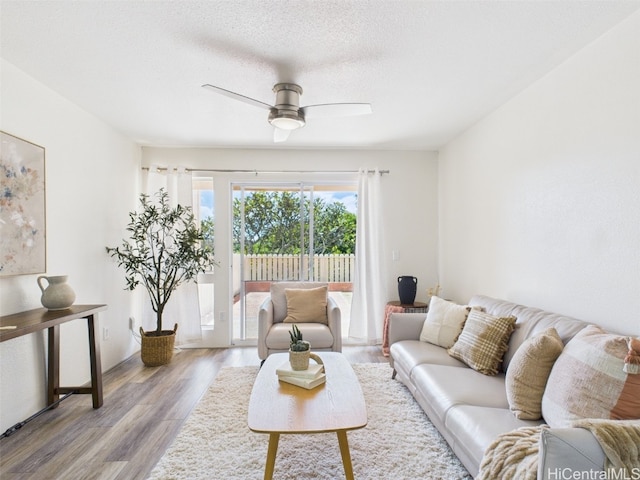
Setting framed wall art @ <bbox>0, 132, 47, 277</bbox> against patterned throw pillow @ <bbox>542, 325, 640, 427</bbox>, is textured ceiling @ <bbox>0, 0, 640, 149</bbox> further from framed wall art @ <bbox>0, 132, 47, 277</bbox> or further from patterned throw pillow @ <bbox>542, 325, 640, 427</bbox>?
patterned throw pillow @ <bbox>542, 325, 640, 427</bbox>

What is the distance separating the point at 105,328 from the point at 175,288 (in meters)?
0.76

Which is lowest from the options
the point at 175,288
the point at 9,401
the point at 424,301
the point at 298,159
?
the point at 9,401

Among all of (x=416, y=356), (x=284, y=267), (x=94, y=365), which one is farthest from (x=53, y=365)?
(x=416, y=356)

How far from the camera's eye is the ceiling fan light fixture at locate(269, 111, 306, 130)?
7.98 feet

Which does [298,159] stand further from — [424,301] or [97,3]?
[97,3]

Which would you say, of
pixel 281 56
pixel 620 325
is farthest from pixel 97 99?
pixel 620 325

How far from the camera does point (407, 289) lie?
13.1ft

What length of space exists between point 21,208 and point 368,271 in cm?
337

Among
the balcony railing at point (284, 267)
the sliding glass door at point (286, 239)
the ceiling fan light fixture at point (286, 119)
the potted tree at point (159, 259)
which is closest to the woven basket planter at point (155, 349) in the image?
the potted tree at point (159, 259)

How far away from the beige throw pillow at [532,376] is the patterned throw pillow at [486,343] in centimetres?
49

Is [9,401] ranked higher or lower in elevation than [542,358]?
lower

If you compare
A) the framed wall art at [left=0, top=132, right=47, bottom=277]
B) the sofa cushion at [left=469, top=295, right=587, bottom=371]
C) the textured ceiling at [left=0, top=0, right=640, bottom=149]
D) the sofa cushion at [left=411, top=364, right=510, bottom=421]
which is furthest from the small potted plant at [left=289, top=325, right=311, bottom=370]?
the framed wall art at [left=0, top=132, right=47, bottom=277]

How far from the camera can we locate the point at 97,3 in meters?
1.69

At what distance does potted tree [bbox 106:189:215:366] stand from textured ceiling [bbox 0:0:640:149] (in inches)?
44.1
